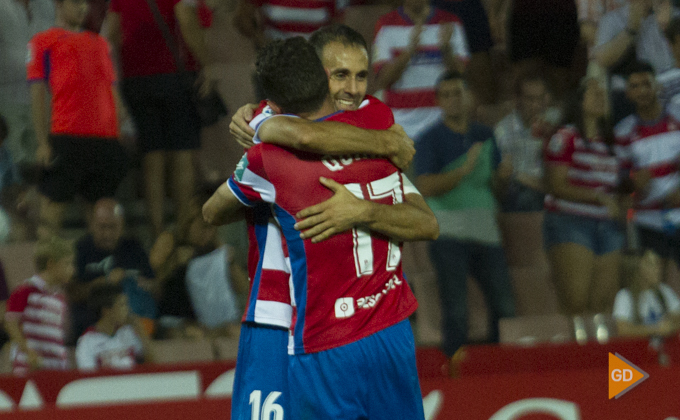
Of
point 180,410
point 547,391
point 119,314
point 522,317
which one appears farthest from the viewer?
point 522,317

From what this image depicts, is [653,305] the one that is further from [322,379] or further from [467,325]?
[322,379]

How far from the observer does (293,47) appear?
2447 millimetres

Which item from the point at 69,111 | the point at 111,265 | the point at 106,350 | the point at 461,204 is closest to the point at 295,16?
the point at 69,111

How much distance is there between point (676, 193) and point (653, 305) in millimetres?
884

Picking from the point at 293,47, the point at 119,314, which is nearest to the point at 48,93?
the point at 119,314

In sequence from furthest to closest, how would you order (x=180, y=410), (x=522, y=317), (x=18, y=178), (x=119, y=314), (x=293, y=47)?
(x=18, y=178)
(x=522, y=317)
(x=119, y=314)
(x=180, y=410)
(x=293, y=47)

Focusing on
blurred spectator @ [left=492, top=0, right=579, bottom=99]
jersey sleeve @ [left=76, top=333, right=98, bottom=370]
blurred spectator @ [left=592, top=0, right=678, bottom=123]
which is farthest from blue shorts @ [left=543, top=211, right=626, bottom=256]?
jersey sleeve @ [left=76, top=333, right=98, bottom=370]

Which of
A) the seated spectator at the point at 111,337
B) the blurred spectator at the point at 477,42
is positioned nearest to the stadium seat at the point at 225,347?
the seated spectator at the point at 111,337

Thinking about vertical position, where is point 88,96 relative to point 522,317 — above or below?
above

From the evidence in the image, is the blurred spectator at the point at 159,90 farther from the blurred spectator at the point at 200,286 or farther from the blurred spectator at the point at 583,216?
the blurred spectator at the point at 583,216

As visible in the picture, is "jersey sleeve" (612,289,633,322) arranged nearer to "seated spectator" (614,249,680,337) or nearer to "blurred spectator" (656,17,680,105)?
"seated spectator" (614,249,680,337)

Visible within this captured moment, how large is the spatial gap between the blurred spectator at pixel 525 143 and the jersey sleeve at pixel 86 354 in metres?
3.02

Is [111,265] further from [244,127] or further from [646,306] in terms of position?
[646,306]

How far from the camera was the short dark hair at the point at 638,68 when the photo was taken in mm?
6043
